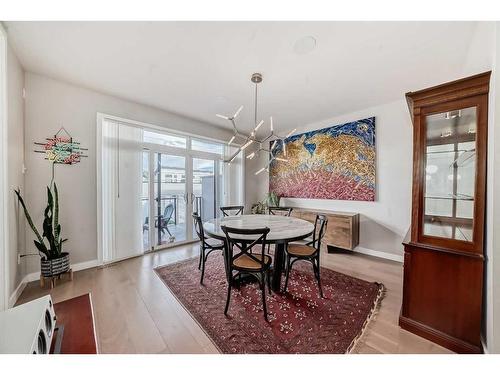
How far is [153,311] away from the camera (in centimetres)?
189

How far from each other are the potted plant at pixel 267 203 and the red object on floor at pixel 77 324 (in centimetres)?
345

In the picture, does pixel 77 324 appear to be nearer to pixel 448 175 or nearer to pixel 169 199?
pixel 169 199

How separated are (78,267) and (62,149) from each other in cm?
168

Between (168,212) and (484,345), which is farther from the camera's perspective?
(168,212)

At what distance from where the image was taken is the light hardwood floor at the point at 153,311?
1469 millimetres

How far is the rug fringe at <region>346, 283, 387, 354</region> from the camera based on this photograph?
58.0 inches

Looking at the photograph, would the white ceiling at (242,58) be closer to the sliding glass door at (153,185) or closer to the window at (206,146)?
the sliding glass door at (153,185)

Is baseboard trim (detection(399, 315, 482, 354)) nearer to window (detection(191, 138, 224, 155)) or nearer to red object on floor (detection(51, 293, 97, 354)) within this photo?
red object on floor (detection(51, 293, 97, 354))

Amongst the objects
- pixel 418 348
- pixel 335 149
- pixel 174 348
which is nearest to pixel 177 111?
pixel 335 149

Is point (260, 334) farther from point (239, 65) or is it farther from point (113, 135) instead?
point (113, 135)

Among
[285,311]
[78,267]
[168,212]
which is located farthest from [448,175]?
[78,267]

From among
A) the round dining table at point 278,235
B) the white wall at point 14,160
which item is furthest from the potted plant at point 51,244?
the round dining table at point 278,235

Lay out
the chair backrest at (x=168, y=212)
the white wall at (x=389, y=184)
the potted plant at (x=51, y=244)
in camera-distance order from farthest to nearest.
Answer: the chair backrest at (x=168, y=212) → the white wall at (x=389, y=184) → the potted plant at (x=51, y=244)

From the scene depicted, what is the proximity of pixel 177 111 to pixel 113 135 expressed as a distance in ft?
3.81
